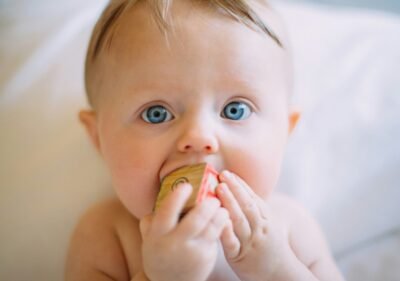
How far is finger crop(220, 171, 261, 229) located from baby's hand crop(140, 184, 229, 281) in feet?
0.16

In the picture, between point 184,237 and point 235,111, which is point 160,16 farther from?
point 184,237

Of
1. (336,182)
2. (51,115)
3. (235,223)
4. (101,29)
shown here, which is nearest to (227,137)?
(235,223)

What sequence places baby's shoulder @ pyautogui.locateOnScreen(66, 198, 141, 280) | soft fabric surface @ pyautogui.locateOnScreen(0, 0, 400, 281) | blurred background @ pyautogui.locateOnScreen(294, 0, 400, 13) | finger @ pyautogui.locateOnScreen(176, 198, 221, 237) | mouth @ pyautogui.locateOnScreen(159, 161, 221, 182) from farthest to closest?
blurred background @ pyautogui.locateOnScreen(294, 0, 400, 13), soft fabric surface @ pyautogui.locateOnScreen(0, 0, 400, 281), baby's shoulder @ pyautogui.locateOnScreen(66, 198, 141, 280), mouth @ pyautogui.locateOnScreen(159, 161, 221, 182), finger @ pyautogui.locateOnScreen(176, 198, 221, 237)

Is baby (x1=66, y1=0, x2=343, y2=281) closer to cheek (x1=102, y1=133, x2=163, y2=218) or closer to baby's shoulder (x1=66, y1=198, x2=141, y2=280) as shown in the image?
cheek (x1=102, y1=133, x2=163, y2=218)

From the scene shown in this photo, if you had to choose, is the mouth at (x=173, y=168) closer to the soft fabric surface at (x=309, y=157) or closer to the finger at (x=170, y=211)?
the finger at (x=170, y=211)

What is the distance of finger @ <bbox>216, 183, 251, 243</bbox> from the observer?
671 mm

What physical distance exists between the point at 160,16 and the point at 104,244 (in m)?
0.39

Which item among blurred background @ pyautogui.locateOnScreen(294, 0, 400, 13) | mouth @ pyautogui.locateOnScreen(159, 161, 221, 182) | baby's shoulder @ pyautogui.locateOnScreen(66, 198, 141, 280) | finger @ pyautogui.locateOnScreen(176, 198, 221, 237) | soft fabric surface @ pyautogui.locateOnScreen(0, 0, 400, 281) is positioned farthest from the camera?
blurred background @ pyautogui.locateOnScreen(294, 0, 400, 13)

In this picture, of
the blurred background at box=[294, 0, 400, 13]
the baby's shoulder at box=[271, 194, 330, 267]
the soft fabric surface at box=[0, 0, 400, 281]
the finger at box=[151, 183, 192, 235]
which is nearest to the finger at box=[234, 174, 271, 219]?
the finger at box=[151, 183, 192, 235]

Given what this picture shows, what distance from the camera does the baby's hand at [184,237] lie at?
2.05 ft

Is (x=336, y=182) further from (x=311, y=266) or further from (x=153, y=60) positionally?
(x=153, y=60)

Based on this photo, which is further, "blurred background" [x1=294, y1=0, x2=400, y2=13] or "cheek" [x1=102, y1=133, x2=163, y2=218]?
"blurred background" [x1=294, y1=0, x2=400, y2=13]

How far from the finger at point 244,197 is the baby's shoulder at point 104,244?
0.91 feet

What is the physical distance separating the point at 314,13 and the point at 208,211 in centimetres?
75
